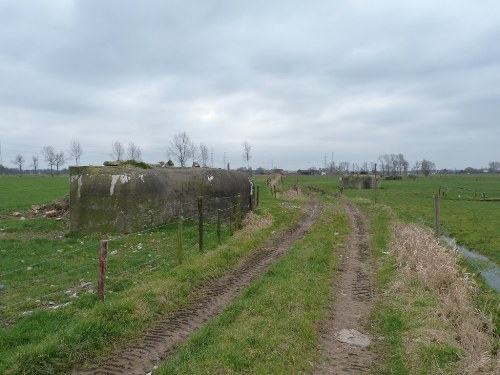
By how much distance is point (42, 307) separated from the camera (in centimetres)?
848

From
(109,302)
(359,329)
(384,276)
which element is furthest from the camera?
(384,276)

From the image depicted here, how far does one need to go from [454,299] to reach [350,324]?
230 cm

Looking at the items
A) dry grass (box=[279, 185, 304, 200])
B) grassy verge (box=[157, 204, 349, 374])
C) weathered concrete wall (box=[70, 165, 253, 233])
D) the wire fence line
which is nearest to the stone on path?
grassy verge (box=[157, 204, 349, 374])

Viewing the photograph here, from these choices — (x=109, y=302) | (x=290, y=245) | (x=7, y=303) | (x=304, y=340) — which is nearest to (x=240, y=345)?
(x=304, y=340)

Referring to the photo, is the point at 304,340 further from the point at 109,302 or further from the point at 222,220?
the point at 222,220

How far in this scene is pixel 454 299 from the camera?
334 inches

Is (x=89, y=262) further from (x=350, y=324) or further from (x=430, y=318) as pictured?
(x=430, y=318)

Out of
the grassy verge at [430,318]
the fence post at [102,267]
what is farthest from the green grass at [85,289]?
the grassy verge at [430,318]

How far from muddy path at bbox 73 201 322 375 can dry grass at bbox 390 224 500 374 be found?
3941 mm

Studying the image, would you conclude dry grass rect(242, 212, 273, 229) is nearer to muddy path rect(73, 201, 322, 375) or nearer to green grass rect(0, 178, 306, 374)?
green grass rect(0, 178, 306, 374)

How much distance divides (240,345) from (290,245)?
348 inches

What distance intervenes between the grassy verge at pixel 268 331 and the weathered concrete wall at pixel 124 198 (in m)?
7.30

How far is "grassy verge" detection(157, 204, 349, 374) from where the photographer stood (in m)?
6.07

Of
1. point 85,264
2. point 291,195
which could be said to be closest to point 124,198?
point 85,264
